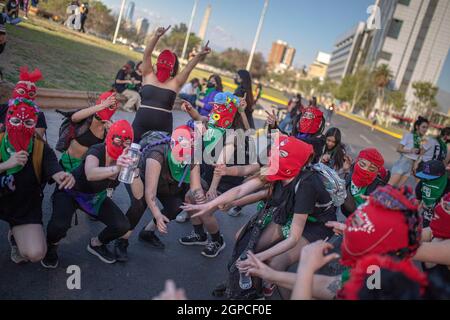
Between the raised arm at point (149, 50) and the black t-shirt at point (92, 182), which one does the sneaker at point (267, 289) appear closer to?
the black t-shirt at point (92, 182)

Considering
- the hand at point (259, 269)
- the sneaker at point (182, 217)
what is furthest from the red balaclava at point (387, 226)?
the sneaker at point (182, 217)

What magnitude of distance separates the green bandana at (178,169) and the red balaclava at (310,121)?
7.83 feet

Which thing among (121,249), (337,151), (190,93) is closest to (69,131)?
(121,249)

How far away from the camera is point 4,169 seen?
319 centimetres

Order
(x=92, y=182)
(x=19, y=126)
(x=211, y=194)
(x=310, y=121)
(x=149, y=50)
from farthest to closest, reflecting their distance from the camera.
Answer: (x=310, y=121)
(x=149, y=50)
(x=211, y=194)
(x=92, y=182)
(x=19, y=126)

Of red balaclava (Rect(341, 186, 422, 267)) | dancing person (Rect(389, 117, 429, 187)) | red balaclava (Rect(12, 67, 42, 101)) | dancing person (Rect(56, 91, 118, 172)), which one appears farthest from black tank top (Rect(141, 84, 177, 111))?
dancing person (Rect(389, 117, 429, 187))

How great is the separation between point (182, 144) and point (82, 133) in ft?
3.82

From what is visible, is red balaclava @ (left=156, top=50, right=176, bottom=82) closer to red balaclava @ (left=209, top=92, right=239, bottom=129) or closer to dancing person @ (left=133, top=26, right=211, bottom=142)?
dancing person @ (left=133, top=26, right=211, bottom=142)

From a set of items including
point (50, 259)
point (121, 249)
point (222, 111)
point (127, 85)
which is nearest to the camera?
point (50, 259)

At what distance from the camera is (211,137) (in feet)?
15.4

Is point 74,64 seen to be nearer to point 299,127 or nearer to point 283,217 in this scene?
point 299,127

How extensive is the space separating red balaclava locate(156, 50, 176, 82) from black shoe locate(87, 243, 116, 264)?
241 cm

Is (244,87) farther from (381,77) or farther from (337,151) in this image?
(381,77)
